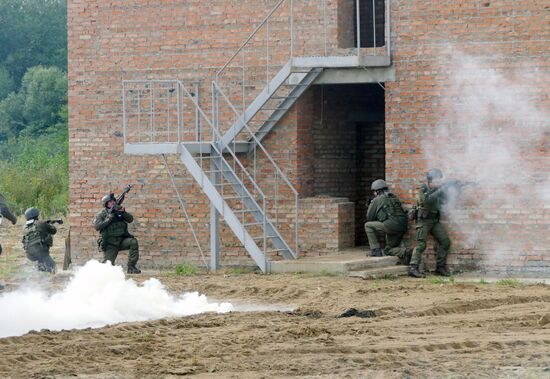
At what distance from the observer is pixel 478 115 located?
22.4 meters

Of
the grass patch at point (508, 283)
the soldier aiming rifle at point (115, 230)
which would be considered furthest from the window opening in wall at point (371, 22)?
the grass patch at point (508, 283)

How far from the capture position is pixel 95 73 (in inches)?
987

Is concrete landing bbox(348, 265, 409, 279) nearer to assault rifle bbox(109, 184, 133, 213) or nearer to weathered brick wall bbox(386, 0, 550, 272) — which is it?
weathered brick wall bbox(386, 0, 550, 272)

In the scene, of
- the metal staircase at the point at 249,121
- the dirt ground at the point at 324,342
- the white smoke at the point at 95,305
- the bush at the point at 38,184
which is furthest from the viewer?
the bush at the point at 38,184

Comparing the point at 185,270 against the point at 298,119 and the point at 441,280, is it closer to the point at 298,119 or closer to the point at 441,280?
the point at 298,119

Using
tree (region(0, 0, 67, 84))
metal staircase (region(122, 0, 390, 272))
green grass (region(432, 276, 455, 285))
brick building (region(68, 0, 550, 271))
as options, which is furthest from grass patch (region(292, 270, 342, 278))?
tree (region(0, 0, 67, 84))

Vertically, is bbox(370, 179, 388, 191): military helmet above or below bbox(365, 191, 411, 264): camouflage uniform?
above

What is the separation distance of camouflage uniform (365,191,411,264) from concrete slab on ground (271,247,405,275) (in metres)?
0.25

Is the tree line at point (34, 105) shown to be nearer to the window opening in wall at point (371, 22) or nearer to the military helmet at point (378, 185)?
the window opening in wall at point (371, 22)

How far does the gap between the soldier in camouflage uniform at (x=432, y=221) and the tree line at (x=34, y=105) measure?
17649 mm

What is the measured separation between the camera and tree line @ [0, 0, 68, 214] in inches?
1582

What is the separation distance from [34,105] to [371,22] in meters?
37.1

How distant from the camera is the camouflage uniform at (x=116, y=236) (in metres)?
23.9

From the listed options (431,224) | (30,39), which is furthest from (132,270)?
(30,39)
